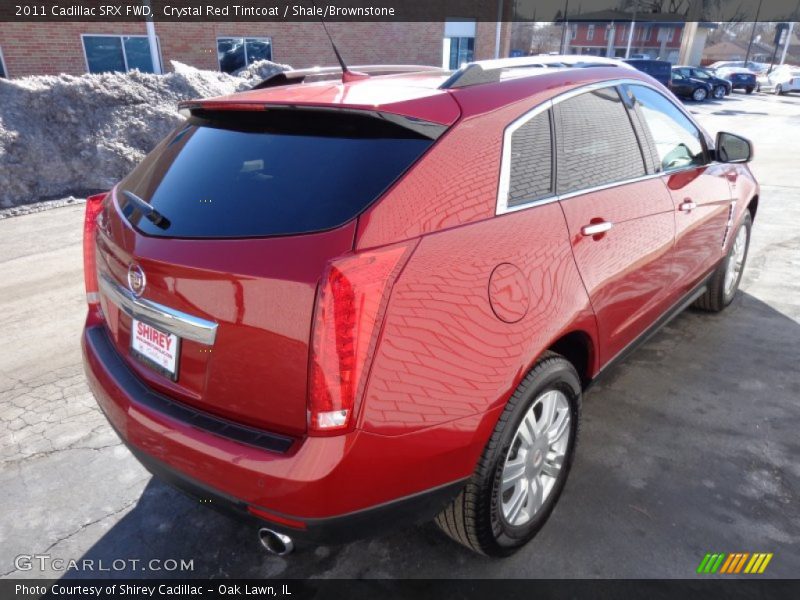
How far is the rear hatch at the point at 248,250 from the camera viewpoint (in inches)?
66.2

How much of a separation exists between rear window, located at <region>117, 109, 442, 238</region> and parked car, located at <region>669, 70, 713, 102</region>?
30.8m

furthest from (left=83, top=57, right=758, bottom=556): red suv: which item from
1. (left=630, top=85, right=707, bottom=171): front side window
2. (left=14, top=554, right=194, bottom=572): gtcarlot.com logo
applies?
(left=630, top=85, right=707, bottom=171): front side window

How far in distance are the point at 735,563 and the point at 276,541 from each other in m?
1.82

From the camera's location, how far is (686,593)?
2.19 m

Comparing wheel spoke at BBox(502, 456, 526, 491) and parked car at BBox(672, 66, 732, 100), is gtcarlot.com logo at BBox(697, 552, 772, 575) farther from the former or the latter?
parked car at BBox(672, 66, 732, 100)

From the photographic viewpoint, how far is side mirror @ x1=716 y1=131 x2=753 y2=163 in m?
3.72

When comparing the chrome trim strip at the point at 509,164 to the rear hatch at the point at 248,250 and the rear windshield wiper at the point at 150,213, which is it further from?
the rear windshield wiper at the point at 150,213

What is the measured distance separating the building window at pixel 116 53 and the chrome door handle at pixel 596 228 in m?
16.1

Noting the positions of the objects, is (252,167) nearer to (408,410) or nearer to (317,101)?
(317,101)

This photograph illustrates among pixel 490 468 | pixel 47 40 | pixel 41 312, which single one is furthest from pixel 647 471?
pixel 47 40

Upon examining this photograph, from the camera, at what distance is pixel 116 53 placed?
1523cm

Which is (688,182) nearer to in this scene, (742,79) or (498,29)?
(498,29)

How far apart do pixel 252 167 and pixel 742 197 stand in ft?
12.3

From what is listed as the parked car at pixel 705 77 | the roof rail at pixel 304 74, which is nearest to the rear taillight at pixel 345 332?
the roof rail at pixel 304 74
